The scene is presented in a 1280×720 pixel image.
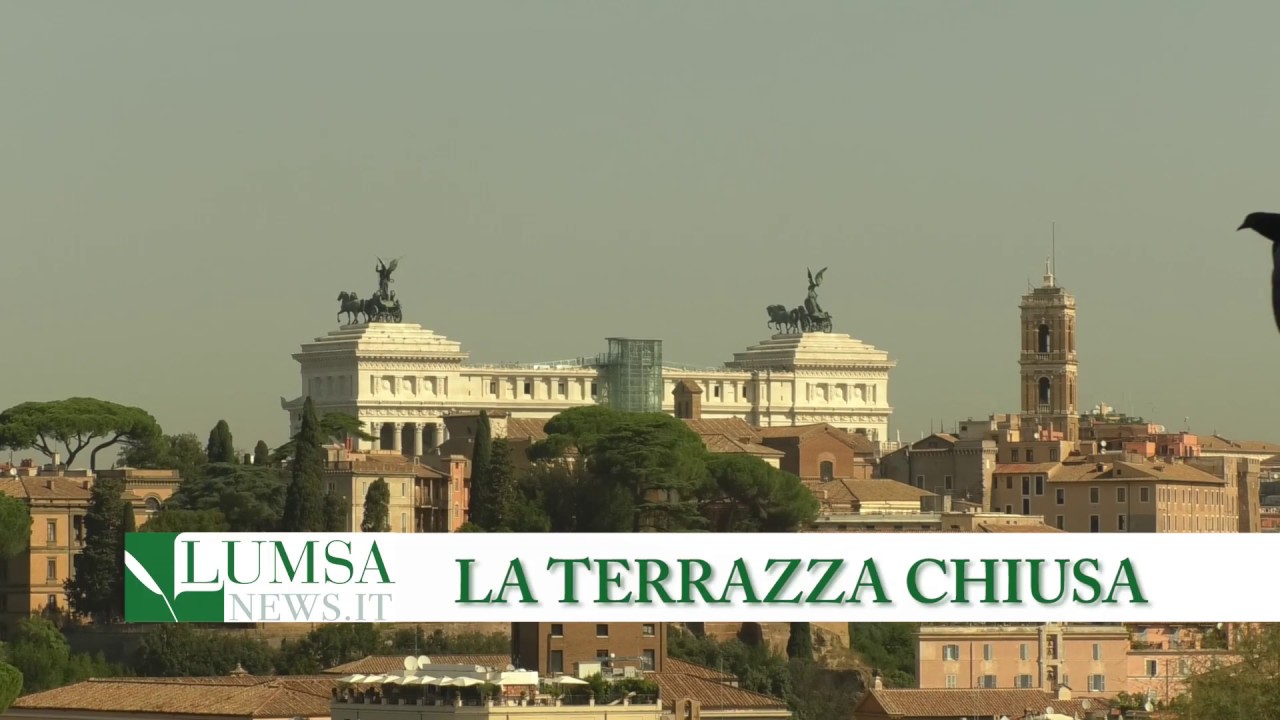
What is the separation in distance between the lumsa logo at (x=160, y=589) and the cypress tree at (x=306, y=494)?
161ft

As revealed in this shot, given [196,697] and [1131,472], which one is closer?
[196,697]

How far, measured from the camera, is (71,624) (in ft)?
229

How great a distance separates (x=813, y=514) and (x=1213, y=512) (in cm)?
2224

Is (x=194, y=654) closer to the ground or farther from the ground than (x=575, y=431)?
closer to the ground

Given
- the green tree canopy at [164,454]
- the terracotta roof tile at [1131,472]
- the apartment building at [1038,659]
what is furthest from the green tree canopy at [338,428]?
the apartment building at [1038,659]

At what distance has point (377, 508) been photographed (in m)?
79.6

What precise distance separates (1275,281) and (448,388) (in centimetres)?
11697

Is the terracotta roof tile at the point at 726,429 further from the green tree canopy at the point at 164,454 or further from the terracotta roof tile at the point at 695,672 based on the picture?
the terracotta roof tile at the point at 695,672

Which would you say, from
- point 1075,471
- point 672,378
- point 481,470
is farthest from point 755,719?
point 672,378

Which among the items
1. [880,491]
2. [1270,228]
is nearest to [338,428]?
[880,491]

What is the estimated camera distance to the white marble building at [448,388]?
126m

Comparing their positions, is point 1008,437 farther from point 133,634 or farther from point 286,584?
point 286,584

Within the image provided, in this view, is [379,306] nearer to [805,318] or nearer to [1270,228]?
[805,318]

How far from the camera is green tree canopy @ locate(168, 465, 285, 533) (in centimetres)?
7694
